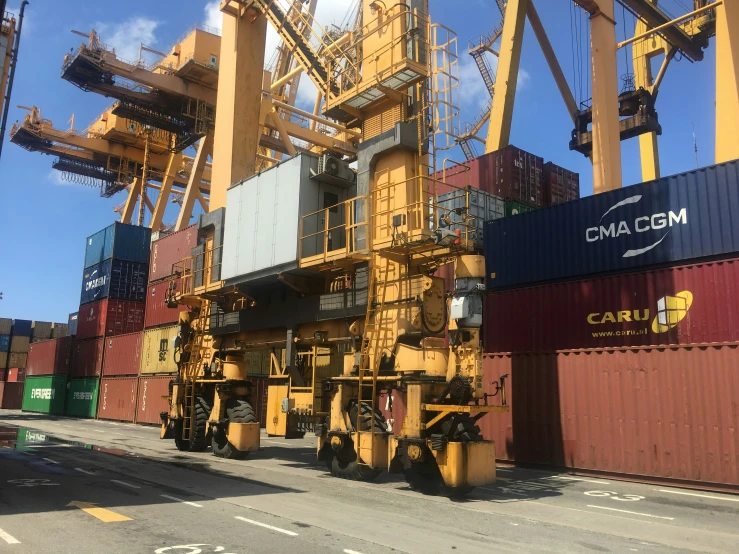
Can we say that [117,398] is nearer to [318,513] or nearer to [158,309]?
[158,309]

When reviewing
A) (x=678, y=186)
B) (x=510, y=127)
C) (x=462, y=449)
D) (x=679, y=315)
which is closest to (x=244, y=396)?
(x=462, y=449)

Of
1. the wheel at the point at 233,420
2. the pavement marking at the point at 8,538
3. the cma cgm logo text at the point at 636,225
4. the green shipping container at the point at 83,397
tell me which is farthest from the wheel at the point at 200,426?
the green shipping container at the point at 83,397

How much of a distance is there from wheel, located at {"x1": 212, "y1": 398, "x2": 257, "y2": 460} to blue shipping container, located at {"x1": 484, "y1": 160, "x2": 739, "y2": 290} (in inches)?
340

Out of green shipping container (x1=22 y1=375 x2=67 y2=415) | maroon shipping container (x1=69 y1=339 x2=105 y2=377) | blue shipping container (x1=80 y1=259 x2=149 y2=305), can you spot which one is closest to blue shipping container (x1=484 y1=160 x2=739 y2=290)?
blue shipping container (x1=80 y1=259 x2=149 y2=305)

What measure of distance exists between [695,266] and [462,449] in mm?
7698

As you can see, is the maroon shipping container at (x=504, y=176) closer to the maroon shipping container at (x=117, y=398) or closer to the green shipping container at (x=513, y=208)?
the green shipping container at (x=513, y=208)

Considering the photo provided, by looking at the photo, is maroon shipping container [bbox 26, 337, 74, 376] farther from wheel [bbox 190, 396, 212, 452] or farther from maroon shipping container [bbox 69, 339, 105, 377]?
wheel [bbox 190, 396, 212, 452]

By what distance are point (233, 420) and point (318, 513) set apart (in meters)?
8.15

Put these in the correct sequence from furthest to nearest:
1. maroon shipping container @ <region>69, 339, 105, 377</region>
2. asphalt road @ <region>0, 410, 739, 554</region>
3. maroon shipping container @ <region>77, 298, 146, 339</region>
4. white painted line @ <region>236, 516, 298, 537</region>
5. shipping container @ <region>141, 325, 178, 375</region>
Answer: maroon shipping container @ <region>69, 339, 105, 377</region> → maroon shipping container @ <region>77, 298, 146, 339</region> → shipping container @ <region>141, 325, 178, 375</region> → white painted line @ <region>236, 516, 298, 537</region> → asphalt road @ <region>0, 410, 739, 554</region>

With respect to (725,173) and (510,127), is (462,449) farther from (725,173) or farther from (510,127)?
(510,127)

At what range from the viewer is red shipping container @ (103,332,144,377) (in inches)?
1409

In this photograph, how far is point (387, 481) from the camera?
1314 centimetres

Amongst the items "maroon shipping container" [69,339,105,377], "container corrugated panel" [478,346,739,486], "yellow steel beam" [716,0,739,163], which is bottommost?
"container corrugated panel" [478,346,739,486]

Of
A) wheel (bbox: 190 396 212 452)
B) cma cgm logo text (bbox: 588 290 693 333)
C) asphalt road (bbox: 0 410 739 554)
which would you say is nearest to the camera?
asphalt road (bbox: 0 410 739 554)
